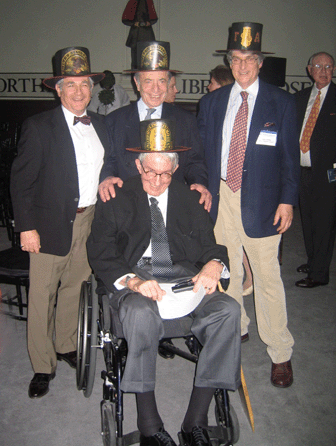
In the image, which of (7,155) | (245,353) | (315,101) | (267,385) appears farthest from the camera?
(7,155)

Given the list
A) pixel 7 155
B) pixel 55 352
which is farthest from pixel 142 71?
pixel 7 155

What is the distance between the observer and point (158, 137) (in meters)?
2.01

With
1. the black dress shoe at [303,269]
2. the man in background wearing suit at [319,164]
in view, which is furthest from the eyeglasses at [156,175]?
the black dress shoe at [303,269]

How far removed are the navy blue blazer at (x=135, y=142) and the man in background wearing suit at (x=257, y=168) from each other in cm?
10

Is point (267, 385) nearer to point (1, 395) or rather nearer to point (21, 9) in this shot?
point (1, 395)

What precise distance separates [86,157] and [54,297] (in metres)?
0.79

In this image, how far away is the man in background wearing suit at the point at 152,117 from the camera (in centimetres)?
222

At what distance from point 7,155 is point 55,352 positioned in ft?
10.8

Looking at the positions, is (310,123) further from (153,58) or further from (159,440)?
(159,440)

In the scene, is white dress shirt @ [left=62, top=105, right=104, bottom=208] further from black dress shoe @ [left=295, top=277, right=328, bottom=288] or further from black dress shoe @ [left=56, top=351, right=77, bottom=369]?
black dress shoe @ [left=295, top=277, right=328, bottom=288]

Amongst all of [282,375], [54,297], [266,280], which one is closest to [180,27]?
[266,280]

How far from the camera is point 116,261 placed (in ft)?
6.55

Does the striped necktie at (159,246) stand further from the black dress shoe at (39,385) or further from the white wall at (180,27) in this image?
the white wall at (180,27)

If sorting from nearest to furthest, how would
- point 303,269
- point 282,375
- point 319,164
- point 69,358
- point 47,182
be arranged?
1. point 47,182
2. point 282,375
3. point 69,358
4. point 319,164
5. point 303,269
